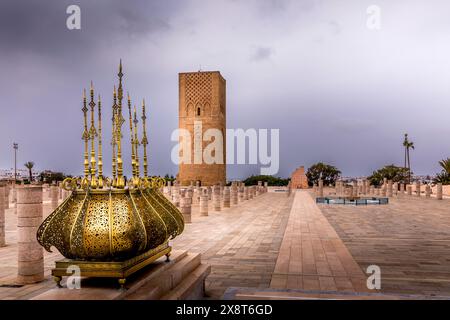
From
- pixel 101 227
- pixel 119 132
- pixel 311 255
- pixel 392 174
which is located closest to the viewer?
pixel 101 227

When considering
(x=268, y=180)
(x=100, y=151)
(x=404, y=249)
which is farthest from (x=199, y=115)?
(x=100, y=151)

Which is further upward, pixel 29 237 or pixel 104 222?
pixel 104 222

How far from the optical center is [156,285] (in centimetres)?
300

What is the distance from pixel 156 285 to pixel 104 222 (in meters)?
0.68

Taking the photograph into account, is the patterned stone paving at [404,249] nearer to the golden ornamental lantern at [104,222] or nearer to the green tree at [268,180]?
the golden ornamental lantern at [104,222]

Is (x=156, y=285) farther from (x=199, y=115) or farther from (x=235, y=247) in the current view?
(x=199, y=115)

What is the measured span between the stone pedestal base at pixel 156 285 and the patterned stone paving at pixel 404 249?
7.20ft

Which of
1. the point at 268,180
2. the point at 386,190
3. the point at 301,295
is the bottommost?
the point at 386,190

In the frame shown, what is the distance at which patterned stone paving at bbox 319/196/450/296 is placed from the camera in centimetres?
455

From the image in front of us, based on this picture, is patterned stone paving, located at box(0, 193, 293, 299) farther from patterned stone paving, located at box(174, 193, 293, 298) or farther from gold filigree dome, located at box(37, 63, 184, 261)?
gold filigree dome, located at box(37, 63, 184, 261)

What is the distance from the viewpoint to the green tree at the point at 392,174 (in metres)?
41.4

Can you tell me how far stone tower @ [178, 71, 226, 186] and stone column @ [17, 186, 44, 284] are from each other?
3879 centimetres

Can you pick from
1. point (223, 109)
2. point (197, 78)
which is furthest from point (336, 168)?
point (197, 78)
